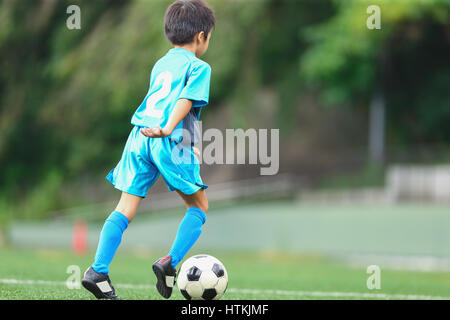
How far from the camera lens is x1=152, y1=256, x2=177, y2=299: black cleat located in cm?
456

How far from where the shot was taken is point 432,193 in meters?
18.2

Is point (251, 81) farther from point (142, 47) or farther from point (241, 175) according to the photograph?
point (241, 175)

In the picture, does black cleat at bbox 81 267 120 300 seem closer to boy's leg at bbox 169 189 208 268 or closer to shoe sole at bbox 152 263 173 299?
shoe sole at bbox 152 263 173 299

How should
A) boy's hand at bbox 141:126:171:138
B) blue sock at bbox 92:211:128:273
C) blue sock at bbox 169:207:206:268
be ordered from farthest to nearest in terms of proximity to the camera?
blue sock at bbox 169:207:206:268
blue sock at bbox 92:211:128:273
boy's hand at bbox 141:126:171:138

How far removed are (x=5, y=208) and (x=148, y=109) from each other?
22763mm

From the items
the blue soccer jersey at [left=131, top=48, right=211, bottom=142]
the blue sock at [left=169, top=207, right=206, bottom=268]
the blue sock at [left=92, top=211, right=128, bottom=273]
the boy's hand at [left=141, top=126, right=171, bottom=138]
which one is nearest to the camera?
the boy's hand at [left=141, top=126, right=171, bottom=138]

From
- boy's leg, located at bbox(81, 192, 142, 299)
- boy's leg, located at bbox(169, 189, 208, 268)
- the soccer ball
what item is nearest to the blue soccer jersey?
boy's leg, located at bbox(169, 189, 208, 268)

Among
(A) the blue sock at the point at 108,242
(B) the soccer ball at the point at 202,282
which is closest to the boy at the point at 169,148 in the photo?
(A) the blue sock at the point at 108,242

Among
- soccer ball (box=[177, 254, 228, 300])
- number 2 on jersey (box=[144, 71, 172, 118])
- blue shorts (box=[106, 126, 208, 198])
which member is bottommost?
soccer ball (box=[177, 254, 228, 300])

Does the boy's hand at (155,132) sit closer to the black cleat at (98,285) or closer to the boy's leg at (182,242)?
the boy's leg at (182,242)

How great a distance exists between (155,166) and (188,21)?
100 centimetres

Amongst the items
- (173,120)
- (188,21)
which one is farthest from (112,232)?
(188,21)

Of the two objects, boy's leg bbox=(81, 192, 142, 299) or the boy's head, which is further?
the boy's head

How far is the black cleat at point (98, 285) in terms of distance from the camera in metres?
4.36
